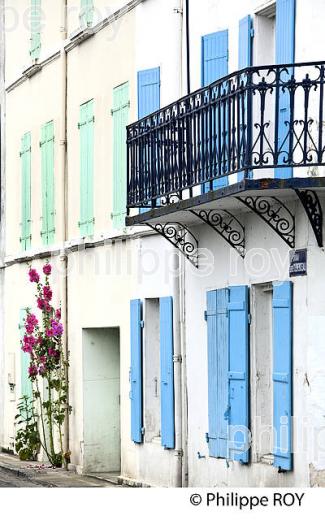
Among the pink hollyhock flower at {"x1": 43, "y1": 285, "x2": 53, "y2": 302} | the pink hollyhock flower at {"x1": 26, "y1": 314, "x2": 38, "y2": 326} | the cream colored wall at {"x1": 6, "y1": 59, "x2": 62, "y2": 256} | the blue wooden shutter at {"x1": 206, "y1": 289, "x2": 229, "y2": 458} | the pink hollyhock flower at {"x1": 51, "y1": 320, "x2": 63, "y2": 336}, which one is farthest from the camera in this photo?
the cream colored wall at {"x1": 6, "y1": 59, "x2": 62, "y2": 256}

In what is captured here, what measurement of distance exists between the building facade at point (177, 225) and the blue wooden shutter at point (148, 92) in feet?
0.09

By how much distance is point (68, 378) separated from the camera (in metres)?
23.5

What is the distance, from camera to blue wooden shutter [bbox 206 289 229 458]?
58.9 ft

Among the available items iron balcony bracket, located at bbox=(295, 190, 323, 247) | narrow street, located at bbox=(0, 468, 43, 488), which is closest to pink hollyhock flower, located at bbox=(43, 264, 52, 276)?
narrow street, located at bbox=(0, 468, 43, 488)

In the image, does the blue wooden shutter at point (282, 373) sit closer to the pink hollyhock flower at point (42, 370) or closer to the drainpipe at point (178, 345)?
the drainpipe at point (178, 345)

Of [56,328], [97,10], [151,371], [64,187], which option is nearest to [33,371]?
[56,328]

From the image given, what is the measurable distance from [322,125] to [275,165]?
650mm

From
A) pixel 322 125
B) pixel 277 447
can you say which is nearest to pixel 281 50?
pixel 322 125

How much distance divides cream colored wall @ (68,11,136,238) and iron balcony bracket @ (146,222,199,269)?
2286 millimetres

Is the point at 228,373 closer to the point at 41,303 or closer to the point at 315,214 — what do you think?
the point at 315,214

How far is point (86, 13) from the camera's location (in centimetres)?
2272

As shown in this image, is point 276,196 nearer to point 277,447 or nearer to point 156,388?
point 277,447

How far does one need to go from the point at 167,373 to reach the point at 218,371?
5.17 ft

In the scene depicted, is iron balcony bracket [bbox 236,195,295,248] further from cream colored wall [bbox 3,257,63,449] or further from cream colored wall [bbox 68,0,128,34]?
cream colored wall [bbox 3,257,63,449]
